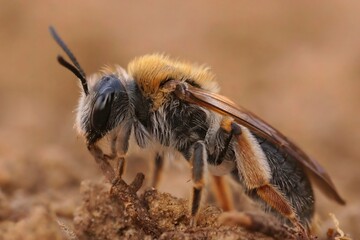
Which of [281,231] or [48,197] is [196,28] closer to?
[48,197]

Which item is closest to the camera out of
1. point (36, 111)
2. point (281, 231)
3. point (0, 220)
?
point (281, 231)

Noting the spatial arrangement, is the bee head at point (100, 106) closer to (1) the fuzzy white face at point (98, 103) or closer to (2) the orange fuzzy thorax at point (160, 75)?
(1) the fuzzy white face at point (98, 103)

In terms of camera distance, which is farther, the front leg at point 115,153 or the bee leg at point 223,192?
the bee leg at point 223,192

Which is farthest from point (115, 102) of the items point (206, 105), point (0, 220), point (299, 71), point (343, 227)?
point (299, 71)

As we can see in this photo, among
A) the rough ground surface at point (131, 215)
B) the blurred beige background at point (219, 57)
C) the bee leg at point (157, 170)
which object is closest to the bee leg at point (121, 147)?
the rough ground surface at point (131, 215)

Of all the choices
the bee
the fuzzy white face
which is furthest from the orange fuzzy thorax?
the fuzzy white face

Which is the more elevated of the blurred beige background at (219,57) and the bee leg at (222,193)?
the blurred beige background at (219,57)

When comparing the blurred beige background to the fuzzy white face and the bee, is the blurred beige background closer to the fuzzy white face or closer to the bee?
the bee
